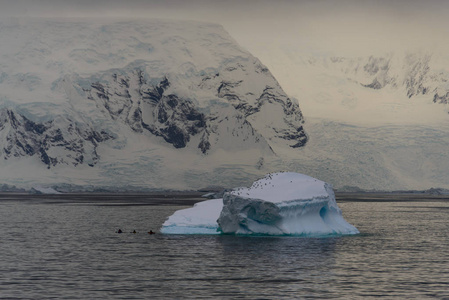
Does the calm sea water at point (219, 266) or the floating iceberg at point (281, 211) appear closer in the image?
the calm sea water at point (219, 266)

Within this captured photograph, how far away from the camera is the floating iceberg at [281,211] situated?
225 feet

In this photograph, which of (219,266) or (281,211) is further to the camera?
(281,211)

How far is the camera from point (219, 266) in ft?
170

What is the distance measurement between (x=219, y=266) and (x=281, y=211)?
56.0ft

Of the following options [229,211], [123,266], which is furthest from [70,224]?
[123,266]

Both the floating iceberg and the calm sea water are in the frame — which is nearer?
the calm sea water

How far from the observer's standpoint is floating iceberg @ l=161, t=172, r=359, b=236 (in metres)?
68.6

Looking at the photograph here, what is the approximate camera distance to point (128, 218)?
108 metres

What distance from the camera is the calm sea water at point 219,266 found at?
4178 cm

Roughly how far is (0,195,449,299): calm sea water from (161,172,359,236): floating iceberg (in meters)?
1.47

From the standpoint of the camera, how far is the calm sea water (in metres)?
41.8

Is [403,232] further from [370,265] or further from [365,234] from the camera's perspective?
[370,265]

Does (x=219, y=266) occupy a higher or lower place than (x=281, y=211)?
higher

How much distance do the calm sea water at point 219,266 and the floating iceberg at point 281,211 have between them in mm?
1466
